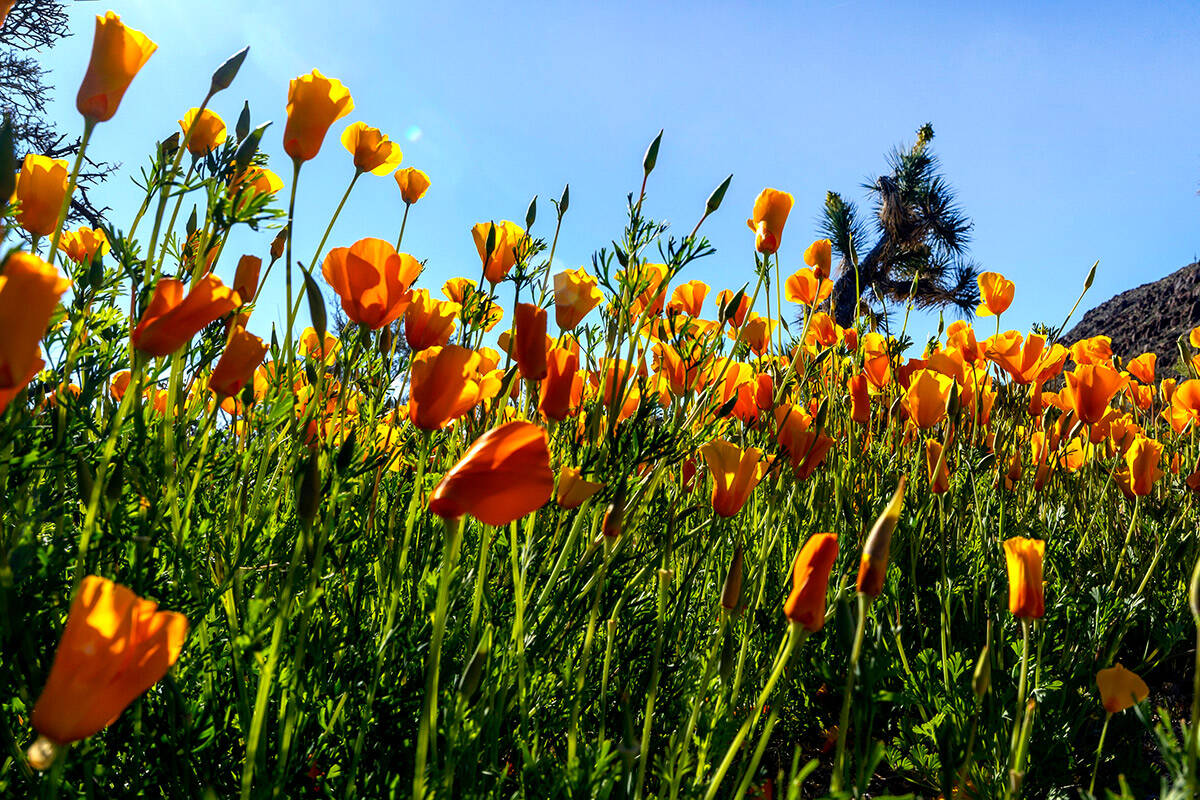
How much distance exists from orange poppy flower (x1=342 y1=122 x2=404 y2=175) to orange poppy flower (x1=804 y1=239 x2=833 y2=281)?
38.4 inches

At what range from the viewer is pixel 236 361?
100 centimetres

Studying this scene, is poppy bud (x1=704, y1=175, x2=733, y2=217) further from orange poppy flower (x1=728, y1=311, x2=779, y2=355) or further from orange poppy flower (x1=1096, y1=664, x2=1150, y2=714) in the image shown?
orange poppy flower (x1=1096, y1=664, x2=1150, y2=714)

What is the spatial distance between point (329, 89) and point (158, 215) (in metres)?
0.34

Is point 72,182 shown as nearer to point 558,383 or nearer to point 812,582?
point 558,383

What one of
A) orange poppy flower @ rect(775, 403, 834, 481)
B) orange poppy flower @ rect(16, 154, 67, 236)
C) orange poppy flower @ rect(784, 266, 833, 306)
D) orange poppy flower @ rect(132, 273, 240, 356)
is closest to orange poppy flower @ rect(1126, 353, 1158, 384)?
orange poppy flower @ rect(784, 266, 833, 306)

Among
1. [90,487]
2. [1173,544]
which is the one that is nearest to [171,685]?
[90,487]

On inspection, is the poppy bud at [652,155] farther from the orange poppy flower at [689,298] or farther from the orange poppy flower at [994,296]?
the orange poppy flower at [994,296]

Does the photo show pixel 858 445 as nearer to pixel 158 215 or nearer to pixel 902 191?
pixel 158 215

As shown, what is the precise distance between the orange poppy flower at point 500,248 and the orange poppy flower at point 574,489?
1.67 feet

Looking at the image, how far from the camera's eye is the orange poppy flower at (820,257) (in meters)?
1.76

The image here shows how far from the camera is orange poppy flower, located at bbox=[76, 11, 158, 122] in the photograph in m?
0.84

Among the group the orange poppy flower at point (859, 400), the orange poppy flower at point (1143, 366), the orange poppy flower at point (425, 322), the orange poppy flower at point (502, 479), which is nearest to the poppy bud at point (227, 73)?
the orange poppy flower at point (425, 322)

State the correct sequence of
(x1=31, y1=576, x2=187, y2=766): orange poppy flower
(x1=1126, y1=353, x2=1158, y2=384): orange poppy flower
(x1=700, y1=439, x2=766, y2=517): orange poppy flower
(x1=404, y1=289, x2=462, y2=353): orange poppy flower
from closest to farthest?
(x1=31, y1=576, x2=187, y2=766): orange poppy flower → (x1=700, y1=439, x2=766, y2=517): orange poppy flower → (x1=404, y1=289, x2=462, y2=353): orange poppy flower → (x1=1126, y1=353, x2=1158, y2=384): orange poppy flower

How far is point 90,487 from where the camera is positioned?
2.63 ft
